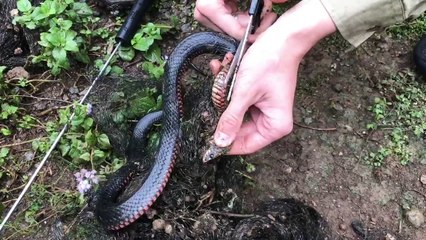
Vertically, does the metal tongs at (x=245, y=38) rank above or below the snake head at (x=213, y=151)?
above

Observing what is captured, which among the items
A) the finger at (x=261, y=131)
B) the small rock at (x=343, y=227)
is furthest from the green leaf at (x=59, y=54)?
the small rock at (x=343, y=227)

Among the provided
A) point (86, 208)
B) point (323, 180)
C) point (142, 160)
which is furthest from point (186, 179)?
point (323, 180)

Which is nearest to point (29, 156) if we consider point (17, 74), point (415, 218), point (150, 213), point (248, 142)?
point (17, 74)

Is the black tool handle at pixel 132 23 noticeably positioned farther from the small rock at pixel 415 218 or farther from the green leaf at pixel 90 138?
the small rock at pixel 415 218

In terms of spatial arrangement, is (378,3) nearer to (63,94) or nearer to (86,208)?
(86,208)

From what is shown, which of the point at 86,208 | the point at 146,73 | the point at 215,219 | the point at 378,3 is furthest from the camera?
the point at 146,73

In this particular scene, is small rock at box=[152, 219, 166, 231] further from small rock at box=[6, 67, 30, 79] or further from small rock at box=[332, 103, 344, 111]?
small rock at box=[6, 67, 30, 79]

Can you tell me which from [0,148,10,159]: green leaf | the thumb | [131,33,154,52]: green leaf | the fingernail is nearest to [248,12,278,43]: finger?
the thumb
